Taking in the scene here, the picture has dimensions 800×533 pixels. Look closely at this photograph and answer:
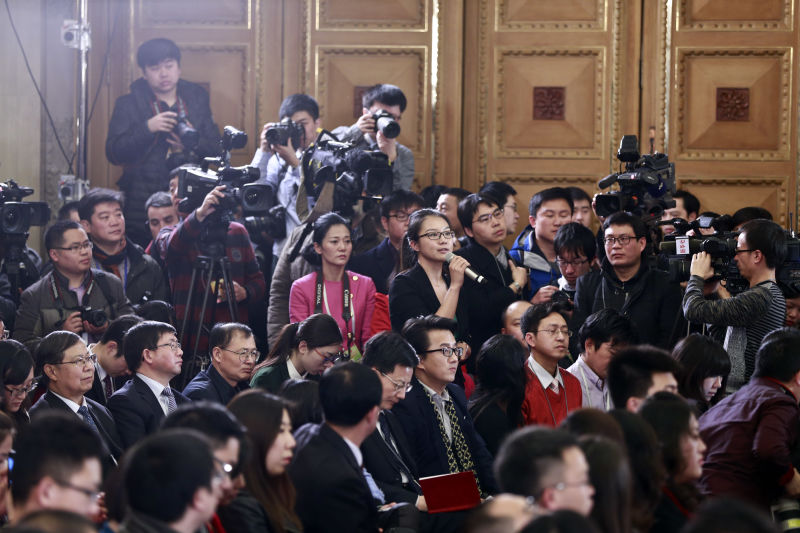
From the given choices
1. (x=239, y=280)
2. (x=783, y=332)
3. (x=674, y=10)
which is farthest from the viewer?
(x=674, y=10)

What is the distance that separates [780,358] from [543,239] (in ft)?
6.54

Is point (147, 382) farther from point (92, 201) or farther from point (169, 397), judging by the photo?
point (92, 201)

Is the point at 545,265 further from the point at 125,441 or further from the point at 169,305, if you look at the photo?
the point at 125,441

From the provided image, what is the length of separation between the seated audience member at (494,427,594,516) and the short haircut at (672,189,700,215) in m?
4.22

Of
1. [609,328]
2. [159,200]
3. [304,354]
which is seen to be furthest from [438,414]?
[159,200]

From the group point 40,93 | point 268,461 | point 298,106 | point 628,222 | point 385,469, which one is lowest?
point 385,469

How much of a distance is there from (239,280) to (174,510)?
11.1 ft

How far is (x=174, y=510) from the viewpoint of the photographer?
232cm

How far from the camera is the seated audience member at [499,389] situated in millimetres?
4395

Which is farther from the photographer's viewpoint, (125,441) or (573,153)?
(573,153)

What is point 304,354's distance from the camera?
4566 millimetres

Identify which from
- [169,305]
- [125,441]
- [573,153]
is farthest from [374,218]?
[125,441]

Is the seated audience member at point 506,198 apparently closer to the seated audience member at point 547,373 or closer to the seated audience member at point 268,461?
the seated audience member at point 547,373

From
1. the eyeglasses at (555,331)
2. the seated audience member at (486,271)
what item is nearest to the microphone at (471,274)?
the seated audience member at (486,271)
